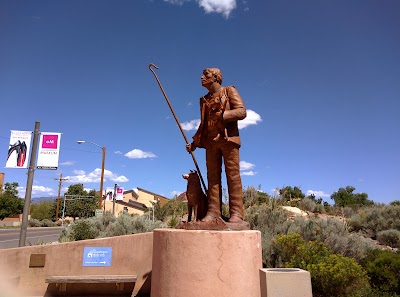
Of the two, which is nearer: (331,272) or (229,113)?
(229,113)

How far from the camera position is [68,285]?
613cm

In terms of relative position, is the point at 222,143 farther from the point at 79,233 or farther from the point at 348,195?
the point at 348,195

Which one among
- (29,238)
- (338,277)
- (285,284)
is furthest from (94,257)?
(29,238)

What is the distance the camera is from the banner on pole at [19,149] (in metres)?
10.1

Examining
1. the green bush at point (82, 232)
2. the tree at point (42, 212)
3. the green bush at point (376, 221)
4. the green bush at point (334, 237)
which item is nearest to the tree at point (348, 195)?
the green bush at point (376, 221)

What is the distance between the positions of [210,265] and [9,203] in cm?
5052

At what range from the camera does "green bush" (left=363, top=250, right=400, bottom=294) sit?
5.97 metres

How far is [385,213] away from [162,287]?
13047 mm

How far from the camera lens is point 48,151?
10.6m

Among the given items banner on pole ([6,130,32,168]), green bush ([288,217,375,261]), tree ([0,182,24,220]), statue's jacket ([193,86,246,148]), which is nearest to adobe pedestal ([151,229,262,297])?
statue's jacket ([193,86,246,148])

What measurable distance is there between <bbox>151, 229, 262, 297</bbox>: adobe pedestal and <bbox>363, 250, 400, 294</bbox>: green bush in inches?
132

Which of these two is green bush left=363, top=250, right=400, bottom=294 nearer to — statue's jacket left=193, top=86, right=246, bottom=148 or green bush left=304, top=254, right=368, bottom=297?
green bush left=304, top=254, right=368, bottom=297

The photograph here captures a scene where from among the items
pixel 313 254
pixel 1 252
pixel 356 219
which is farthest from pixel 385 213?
pixel 1 252

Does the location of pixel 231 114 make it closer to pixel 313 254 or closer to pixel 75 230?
pixel 313 254
